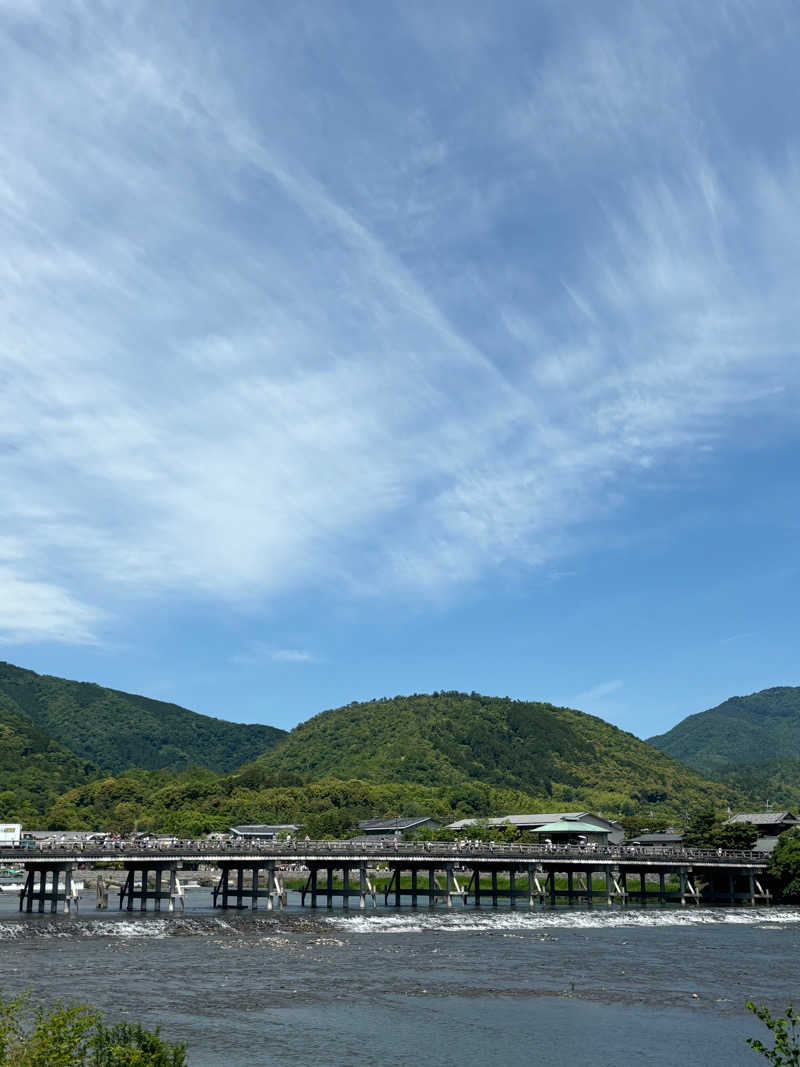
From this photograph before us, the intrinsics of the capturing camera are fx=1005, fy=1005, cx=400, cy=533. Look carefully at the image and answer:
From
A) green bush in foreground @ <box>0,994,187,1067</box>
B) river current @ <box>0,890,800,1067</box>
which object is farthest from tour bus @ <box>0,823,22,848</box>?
green bush in foreground @ <box>0,994,187,1067</box>

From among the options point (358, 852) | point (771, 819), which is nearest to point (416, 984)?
point (358, 852)

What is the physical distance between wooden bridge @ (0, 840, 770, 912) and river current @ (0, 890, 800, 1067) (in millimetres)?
6160

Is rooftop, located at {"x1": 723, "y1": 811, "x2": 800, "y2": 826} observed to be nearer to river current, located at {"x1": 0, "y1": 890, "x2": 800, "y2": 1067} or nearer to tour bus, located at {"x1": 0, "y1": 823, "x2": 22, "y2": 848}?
river current, located at {"x1": 0, "y1": 890, "x2": 800, "y2": 1067}

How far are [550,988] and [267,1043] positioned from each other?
15.7 metres

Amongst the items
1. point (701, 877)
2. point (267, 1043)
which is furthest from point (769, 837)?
point (267, 1043)

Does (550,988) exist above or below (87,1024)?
below

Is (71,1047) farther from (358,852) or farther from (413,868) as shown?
(413,868)

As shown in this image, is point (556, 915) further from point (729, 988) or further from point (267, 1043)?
point (267, 1043)

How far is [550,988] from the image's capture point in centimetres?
4347

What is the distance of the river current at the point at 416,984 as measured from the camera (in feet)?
107

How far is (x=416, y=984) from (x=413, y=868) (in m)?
53.8

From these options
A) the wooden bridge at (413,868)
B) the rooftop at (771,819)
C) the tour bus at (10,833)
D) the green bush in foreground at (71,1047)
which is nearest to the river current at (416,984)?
the wooden bridge at (413,868)

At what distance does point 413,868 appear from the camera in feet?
317

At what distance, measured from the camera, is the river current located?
32750mm
